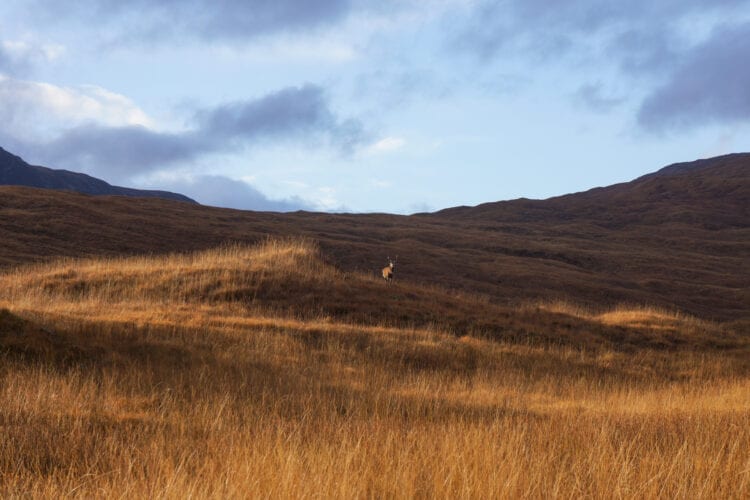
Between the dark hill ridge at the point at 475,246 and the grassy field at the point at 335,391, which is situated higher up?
the dark hill ridge at the point at 475,246

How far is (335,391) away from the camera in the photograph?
12727 millimetres

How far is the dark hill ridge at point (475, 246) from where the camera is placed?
4397 centimetres

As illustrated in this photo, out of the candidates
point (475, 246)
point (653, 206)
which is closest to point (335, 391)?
point (475, 246)

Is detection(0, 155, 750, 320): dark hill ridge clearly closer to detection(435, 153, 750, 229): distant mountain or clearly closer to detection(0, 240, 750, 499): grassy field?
detection(435, 153, 750, 229): distant mountain

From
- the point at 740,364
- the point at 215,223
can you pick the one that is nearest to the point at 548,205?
the point at 215,223

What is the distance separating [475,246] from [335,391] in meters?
56.8

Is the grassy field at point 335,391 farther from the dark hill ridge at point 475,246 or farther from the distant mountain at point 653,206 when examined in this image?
the distant mountain at point 653,206

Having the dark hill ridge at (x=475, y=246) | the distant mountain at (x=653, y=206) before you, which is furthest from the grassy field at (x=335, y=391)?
the distant mountain at (x=653, y=206)

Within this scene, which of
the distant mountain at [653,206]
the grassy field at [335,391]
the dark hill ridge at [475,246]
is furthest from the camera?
the distant mountain at [653,206]

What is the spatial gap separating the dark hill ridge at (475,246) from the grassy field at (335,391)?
33.2 feet

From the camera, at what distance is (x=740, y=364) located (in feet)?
72.8

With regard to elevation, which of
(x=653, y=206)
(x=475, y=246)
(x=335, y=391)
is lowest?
(x=335, y=391)

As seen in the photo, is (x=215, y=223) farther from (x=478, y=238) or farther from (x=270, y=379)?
(x=270, y=379)

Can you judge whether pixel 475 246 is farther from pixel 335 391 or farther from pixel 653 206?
pixel 653 206
